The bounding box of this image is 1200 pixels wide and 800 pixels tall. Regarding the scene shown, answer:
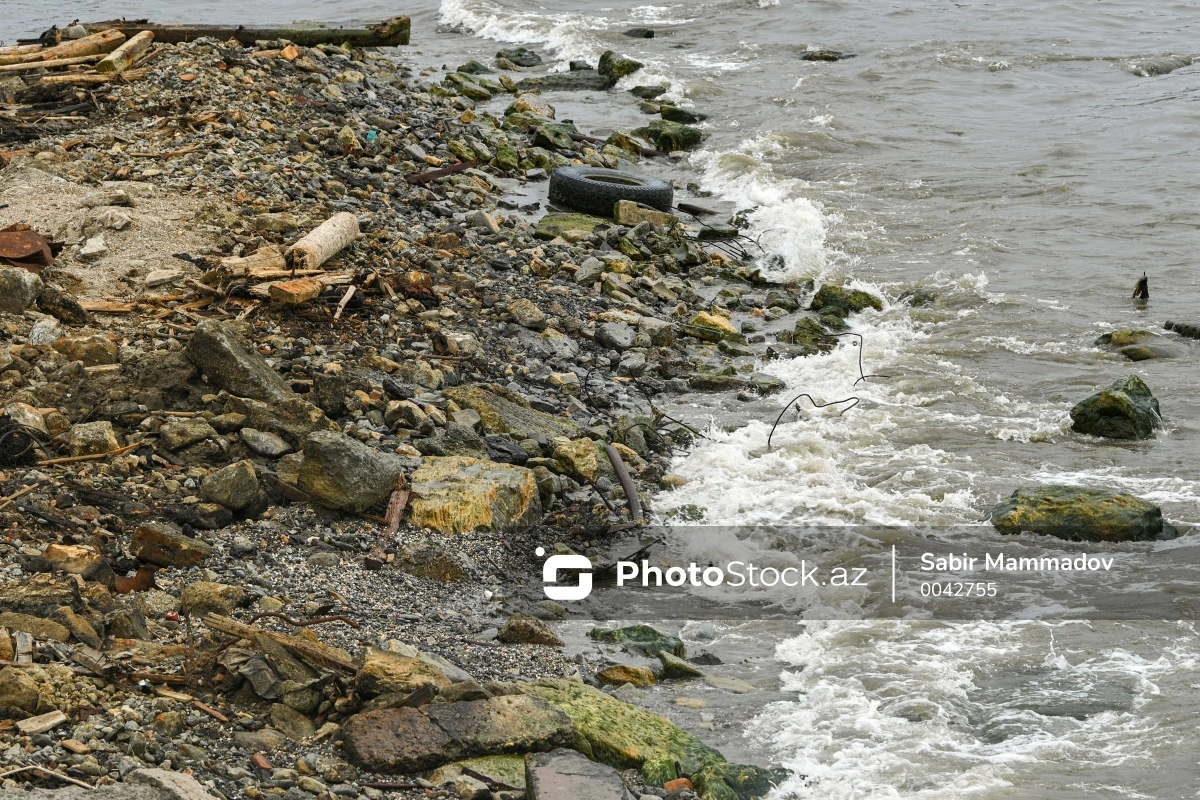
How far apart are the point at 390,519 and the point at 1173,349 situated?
7615 mm

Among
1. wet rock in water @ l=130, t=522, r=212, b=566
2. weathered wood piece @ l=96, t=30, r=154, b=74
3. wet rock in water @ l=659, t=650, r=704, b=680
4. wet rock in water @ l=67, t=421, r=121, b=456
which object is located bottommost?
wet rock in water @ l=659, t=650, r=704, b=680

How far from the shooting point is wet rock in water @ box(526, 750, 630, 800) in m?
4.81

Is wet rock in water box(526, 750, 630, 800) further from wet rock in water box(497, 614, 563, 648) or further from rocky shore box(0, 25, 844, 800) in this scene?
wet rock in water box(497, 614, 563, 648)

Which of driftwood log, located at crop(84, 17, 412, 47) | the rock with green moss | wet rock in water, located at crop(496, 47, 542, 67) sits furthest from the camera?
wet rock in water, located at crop(496, 47, 542, 67)

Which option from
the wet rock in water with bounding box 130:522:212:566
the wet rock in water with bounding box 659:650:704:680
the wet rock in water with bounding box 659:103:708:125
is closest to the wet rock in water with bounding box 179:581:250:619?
the wet rock in water with bounding box 130:522:212:566

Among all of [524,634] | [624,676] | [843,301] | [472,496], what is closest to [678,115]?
[843,301]

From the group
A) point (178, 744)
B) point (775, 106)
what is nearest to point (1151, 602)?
point (178, 744)

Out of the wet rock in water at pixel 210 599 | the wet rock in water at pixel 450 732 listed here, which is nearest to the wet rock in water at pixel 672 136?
the wet rock in water at pixel 210 599

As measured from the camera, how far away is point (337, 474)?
278 inches

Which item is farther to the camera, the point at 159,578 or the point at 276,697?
the point at 159,578

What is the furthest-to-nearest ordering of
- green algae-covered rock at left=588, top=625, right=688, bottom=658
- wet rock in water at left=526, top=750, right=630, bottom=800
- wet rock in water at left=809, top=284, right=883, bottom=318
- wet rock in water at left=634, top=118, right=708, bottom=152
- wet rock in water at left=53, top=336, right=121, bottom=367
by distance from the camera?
wet rock in water at left=634, top=118, right=708, bottom=152 → wet rock in water at left=809, top=284, right=883, bottom=318 → wet rock in water at left=53, top=336, right=121, bottom=367 → green algae-covered rock at left=588, top=625, right=688, bottom=658 → wet rock in water at left=526, top=750, right=630, bottom=800

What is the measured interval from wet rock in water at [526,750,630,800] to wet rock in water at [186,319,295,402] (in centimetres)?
359

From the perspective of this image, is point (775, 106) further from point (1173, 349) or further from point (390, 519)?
point (390, 519)

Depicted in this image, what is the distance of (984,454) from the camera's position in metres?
9.04
